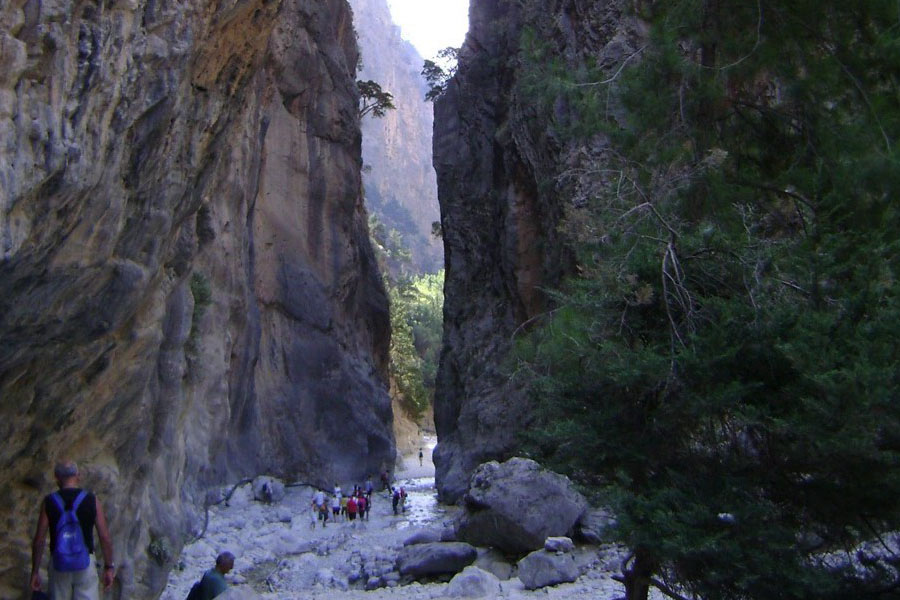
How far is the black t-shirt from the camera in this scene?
197 inches

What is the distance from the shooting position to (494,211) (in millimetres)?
26266

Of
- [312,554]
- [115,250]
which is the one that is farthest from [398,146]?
[115,250]

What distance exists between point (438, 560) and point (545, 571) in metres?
2.19

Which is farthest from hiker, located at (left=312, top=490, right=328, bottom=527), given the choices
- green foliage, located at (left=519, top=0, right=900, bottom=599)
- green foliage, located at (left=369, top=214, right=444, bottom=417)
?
green foliage, located at (left=369, top=214, right=444, bottom=417)

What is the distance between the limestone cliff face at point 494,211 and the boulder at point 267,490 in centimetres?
453

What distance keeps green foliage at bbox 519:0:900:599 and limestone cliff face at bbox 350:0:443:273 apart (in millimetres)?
89582

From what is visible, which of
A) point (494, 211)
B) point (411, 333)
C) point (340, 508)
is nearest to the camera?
point (340, 508)

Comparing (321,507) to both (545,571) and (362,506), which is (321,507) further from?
(545,571)

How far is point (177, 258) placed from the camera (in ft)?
30.9

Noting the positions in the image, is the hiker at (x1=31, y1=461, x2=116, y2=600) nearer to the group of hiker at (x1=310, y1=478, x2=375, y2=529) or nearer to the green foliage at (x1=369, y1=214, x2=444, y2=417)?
the group of hiker at (x1=310, y1=478, x2=375, y2=529)

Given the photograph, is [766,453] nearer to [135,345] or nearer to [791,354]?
[791,354]

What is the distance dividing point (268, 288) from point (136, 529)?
18.7 meters

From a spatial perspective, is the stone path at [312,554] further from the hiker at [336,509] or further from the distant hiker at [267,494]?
the hiker at [336,509]

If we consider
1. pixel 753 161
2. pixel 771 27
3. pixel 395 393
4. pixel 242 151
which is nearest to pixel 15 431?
pixel 753 161
